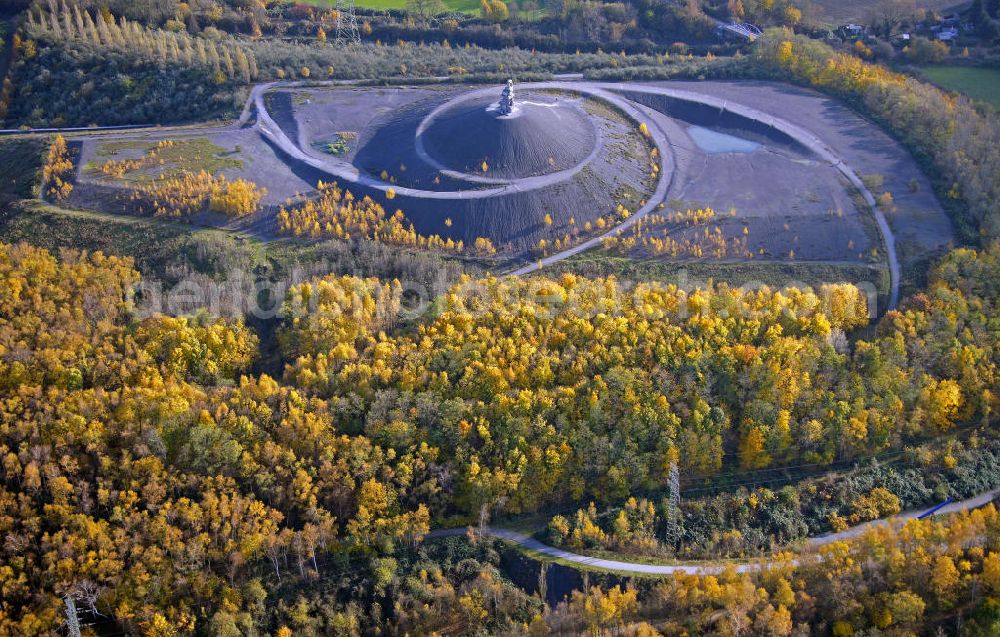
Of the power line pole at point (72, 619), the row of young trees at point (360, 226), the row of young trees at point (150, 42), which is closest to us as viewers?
the power line pole at point (72, 619)

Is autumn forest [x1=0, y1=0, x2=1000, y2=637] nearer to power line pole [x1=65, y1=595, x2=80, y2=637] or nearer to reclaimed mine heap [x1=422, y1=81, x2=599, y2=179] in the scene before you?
power line pole [x1=65, y1=595, x2=80, y2=637]

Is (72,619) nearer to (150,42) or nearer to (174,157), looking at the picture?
(174,157)

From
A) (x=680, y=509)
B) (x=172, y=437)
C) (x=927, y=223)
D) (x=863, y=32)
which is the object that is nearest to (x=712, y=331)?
(x=680, y=509)

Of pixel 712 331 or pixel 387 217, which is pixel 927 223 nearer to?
pixel 712 331

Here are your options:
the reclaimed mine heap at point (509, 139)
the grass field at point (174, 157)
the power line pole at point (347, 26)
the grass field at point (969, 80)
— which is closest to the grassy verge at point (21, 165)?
the grass field at point (174, 157)

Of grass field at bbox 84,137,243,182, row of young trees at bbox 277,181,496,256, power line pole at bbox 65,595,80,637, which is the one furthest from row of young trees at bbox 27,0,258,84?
power line pole at bbox 65,595,80,637

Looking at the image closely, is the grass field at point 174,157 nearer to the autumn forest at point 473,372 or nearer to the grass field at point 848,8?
the autumn forest at point 473,372

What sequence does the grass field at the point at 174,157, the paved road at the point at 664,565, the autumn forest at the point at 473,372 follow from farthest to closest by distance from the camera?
1. the grass field at the point at 174,157
2. the paved road at the point at 664,565
3. the autumn forest at the point at 473,372
